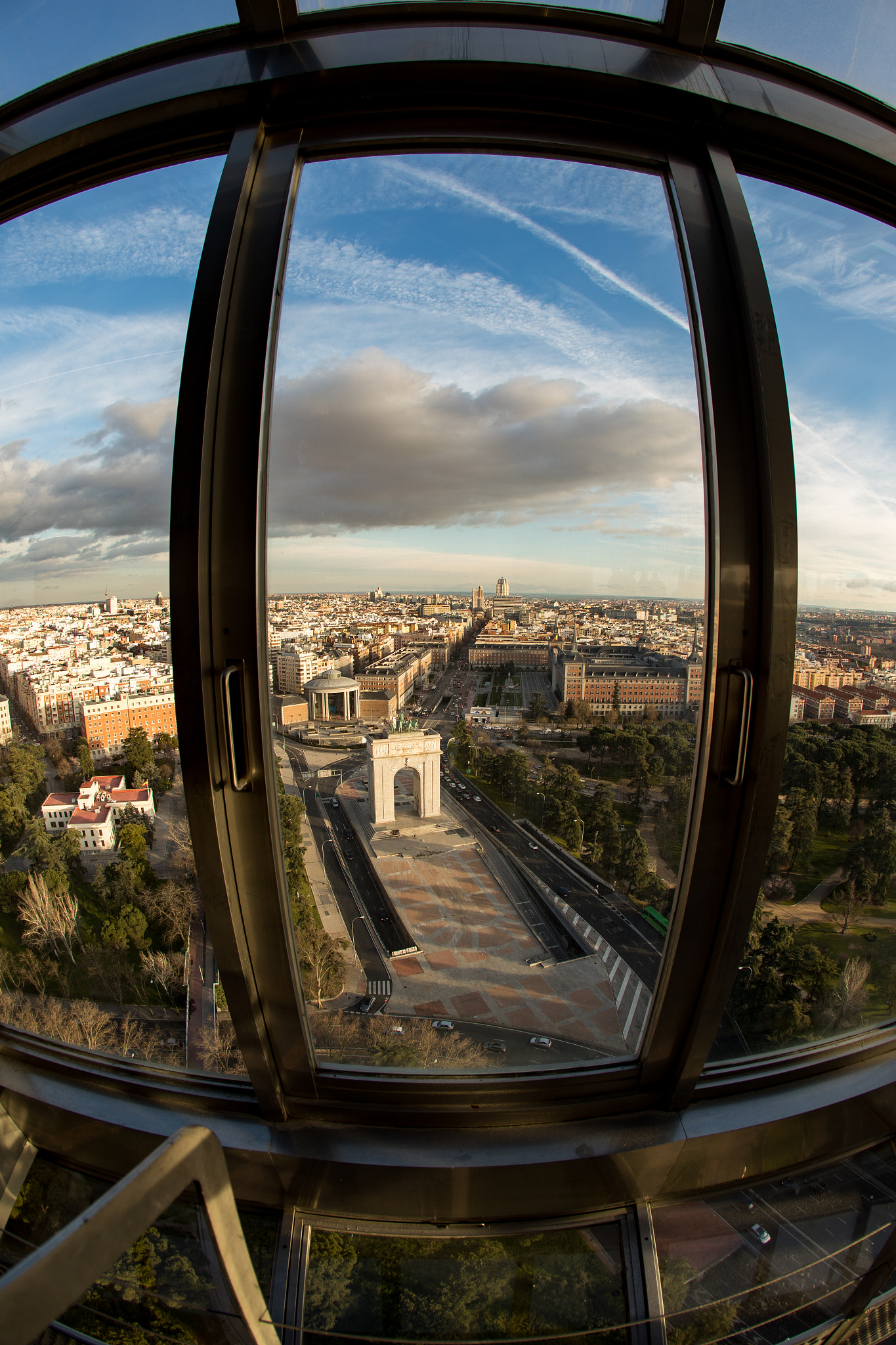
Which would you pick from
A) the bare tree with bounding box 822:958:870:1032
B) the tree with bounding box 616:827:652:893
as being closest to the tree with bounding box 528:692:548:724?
the tree with bounding box 616:827:652:893

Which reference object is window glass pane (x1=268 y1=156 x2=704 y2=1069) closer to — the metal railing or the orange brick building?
the orange brick building

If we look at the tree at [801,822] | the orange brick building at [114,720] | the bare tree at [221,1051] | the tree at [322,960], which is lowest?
the bare tree at [221,1051]

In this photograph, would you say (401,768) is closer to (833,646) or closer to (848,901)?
(833,646)

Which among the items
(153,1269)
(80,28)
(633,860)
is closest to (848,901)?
(633,860)

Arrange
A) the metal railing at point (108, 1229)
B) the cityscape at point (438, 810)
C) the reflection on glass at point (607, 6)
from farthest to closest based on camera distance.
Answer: the cityscape at point (438, 810) → the reflection on glass at point (607, 6) → the metal railing at point (108, 1229)

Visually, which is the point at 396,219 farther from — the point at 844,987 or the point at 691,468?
the point at 844,987

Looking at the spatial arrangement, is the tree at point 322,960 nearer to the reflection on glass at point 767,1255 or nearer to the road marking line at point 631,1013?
the road marking line at point 631,1013

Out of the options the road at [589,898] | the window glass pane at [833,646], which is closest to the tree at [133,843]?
the road at [589,898]
